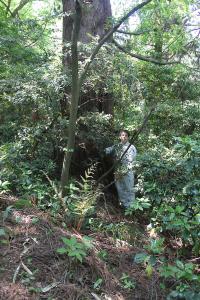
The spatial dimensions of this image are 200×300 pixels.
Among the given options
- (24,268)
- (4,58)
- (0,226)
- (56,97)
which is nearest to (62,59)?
(56,97)

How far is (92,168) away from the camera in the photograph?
7430 mm

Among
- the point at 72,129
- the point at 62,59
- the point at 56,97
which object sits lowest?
the point at 72,129

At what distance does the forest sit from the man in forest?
0.07 m

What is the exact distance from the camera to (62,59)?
7230mm

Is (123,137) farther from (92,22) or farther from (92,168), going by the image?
(92,22)

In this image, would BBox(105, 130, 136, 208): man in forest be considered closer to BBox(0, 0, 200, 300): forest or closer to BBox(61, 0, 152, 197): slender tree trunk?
BBox(0, 0, 200, 300): forest

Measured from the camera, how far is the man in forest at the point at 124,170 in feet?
23.0

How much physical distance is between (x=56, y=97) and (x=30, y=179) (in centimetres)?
165

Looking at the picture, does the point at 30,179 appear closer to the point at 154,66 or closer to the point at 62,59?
the point at 62,59

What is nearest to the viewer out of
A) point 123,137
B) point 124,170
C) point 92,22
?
point 124,170

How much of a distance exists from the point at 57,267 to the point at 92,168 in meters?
3.49

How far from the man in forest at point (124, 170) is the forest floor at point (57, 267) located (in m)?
1.86

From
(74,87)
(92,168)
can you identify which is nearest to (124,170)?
(92,168)

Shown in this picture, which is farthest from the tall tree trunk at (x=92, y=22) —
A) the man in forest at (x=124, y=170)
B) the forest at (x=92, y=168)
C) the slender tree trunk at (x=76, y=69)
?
the slender tree trunk at (x=76, y=69)
